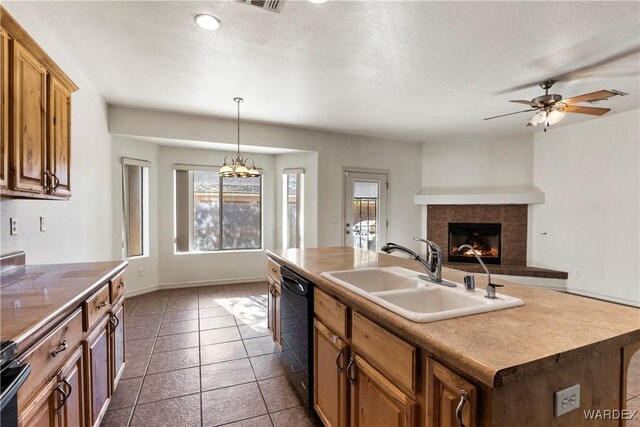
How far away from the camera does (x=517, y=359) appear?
79cm

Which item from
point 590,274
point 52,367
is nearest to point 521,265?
point 590,274

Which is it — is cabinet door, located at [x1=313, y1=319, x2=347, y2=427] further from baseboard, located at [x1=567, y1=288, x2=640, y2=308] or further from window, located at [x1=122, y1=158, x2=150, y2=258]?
baseboard, located at [x1=567, y1=288, x2=640, y2=308]

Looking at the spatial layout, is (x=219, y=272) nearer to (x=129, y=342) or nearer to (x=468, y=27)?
(x=129, y=342)

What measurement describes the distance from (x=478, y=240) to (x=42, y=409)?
20.2ft

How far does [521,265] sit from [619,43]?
3804 mm

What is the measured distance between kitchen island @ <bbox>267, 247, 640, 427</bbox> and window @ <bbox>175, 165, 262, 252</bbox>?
4539mm

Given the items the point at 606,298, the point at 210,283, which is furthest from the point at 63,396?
the point at 606,298

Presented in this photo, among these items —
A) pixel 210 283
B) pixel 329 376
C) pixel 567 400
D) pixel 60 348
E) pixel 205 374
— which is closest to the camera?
pixel 567 400

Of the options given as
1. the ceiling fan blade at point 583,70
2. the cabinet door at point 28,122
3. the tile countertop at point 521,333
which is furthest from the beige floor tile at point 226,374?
the ceiling fan blade at point 583,70

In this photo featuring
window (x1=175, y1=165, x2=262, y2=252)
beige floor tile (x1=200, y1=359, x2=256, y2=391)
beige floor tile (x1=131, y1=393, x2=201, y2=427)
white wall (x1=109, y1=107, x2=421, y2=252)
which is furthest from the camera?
window (x1=175, y1=165, x2=262, y2=252)

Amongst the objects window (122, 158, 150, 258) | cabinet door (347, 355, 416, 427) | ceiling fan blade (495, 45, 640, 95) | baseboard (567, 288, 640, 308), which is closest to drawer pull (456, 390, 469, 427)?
cabinet door (347, 355, 416, 427)

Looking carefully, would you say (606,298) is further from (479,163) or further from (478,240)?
(479,163)

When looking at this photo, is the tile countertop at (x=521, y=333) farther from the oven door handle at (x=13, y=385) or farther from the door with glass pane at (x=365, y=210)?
the door with glass pane at (x=365, y=210)

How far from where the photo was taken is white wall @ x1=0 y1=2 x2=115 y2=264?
2092mm
